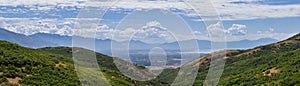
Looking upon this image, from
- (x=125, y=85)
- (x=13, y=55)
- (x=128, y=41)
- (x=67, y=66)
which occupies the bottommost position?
(x=125, y=85)

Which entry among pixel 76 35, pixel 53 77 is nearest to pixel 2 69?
pixel 53 77

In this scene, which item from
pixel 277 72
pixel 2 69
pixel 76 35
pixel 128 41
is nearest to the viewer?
pixel 76 35

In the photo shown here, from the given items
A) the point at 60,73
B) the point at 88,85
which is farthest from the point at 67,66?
the point at 88,85

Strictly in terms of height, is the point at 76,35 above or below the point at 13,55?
above

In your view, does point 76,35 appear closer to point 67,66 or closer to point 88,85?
point 88,85

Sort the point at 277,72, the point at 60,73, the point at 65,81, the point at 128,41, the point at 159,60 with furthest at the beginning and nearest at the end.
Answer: the point at 277,72
the point at 60,73
the point at 65,81
the point at 159,60
the point at 128,41

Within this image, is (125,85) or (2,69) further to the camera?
(125,85)

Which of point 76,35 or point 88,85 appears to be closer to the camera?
point 76,35

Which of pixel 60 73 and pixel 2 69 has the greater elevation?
pixel 2 69

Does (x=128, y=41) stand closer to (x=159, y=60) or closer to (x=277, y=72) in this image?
(x=159, y=60)
